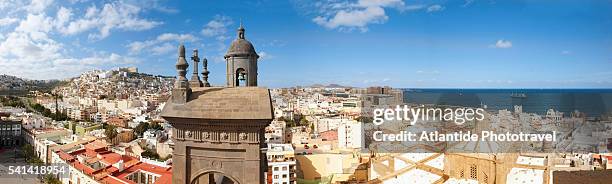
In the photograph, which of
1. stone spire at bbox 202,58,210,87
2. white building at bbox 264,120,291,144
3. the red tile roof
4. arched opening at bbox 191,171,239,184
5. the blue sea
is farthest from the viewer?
the blue sea

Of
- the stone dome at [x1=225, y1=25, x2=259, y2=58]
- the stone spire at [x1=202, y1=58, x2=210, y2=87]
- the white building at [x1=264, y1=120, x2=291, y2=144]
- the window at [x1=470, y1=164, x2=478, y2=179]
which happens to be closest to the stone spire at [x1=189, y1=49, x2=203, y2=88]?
the stone spire at [x1=202, y1=58, x2=210, y2=87]

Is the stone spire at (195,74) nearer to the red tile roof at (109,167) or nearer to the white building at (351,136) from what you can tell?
the red tile roof at (109,167)

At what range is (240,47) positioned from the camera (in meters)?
8.73

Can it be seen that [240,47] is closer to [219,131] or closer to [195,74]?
[195,74]

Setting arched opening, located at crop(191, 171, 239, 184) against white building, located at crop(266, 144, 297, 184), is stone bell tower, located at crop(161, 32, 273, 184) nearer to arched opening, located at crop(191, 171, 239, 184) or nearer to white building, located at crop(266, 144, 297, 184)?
arched opening, located at crop(191, 171, 239, 184)

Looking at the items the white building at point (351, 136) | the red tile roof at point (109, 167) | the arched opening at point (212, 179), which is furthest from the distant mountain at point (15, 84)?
the arched opening at point (212, 179)

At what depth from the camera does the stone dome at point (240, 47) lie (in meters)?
8.68

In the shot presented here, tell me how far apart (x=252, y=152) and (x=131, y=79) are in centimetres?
13385

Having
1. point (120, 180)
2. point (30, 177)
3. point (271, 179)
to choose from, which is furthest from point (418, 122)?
point (30, 177)

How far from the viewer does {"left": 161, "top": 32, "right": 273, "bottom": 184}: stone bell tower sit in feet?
16.3

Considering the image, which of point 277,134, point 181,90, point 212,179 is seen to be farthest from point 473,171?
point 277,134

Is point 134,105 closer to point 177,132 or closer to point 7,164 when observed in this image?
point 7,164

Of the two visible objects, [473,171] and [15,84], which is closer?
[473,171]

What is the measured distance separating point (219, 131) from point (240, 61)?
3813mm
